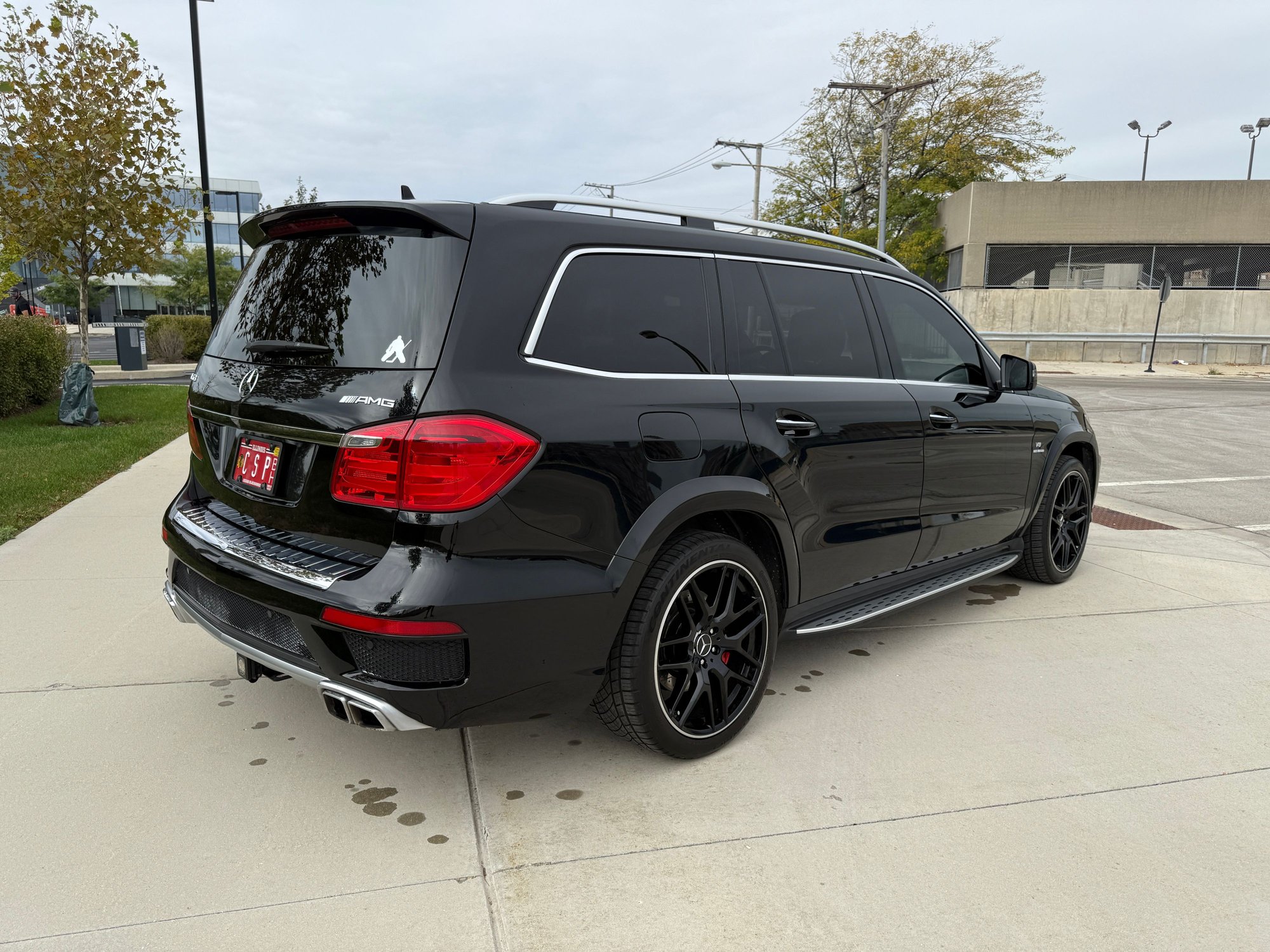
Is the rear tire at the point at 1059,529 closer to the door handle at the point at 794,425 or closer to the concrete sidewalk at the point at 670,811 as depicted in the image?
the concrete sidewalk at the point at 670,811

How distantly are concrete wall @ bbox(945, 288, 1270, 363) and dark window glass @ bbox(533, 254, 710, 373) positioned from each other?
107 feet

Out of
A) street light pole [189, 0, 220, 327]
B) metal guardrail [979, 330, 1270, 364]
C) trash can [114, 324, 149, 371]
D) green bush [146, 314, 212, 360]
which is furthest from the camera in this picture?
metal guardrail [979, 330, 1270, 364]

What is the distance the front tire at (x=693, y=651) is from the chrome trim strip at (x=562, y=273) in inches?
26.0

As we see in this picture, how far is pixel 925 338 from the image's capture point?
4344 millimetres

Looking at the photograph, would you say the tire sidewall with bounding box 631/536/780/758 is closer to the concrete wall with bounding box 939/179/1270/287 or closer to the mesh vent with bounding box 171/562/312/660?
the mesh vent with bounding box 171/562/312/660

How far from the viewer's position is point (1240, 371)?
29875 millimetres

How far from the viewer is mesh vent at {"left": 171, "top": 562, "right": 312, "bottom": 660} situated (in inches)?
108

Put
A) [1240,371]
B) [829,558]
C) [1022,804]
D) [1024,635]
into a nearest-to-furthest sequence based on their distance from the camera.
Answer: [1022,804] → [829,558] → [1024,635] → [1240,371]

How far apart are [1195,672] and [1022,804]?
5.46 feet

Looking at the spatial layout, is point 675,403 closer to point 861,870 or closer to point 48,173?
Result: point 861,870

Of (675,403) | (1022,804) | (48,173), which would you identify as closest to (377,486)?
(675,403)

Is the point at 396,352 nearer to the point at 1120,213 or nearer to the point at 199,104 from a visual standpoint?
the point at 199,104

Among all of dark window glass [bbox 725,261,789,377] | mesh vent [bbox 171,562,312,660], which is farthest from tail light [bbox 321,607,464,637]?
dark window glass [bbox 725,261,789,377]

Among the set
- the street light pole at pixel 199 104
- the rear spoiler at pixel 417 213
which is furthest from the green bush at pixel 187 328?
the rear spoiler at pixel 417 213
